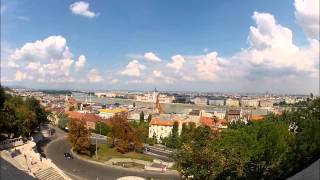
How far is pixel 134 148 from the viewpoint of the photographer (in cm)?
5378

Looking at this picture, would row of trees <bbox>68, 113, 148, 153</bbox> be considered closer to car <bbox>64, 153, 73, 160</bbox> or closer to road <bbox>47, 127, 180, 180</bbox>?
car <bbox>64, 153, 73, 160</bbox>

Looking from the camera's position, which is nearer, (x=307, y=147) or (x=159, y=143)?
(x=307, y=147)

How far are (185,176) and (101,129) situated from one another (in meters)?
46.9

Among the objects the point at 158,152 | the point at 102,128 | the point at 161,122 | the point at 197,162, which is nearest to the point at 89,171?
the point at 197,162

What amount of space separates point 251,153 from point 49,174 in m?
16.5

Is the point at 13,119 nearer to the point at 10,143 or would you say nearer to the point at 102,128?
the point at 10,143

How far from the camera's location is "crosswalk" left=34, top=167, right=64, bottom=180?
104ft

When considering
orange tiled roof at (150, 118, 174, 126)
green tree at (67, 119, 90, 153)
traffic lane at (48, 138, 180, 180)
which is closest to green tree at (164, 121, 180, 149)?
orange tiled roof at (150, 118, 174, 126)

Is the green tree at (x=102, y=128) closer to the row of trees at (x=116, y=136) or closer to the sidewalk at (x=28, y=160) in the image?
the row of trees at (x=116, y=136)

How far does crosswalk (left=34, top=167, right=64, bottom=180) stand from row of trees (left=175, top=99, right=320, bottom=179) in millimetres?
10428

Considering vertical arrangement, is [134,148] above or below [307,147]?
below

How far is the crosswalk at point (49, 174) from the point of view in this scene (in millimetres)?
31562

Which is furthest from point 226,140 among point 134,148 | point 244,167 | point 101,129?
point 101,129

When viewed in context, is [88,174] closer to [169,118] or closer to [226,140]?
[226,140]
